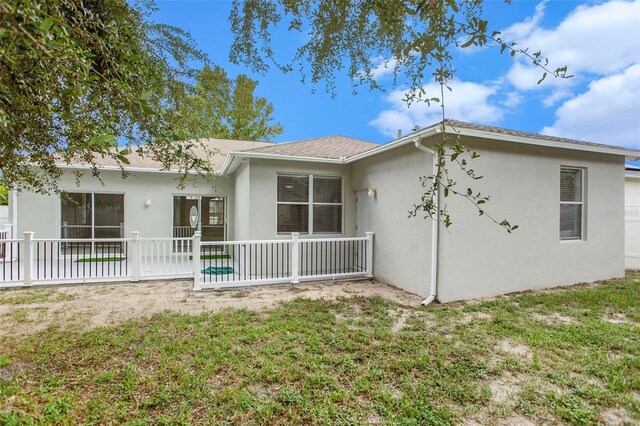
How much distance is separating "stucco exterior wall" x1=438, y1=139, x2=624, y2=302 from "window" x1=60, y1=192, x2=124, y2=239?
10206 millimetres

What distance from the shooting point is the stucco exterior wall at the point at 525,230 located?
6.11m

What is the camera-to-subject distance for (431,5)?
89.7 inches

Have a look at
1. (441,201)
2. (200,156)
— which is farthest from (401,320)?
(200,156)

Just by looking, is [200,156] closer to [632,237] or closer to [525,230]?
[525,230]

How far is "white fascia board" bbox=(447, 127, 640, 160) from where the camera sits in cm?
579

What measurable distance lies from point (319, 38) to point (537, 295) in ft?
20.3

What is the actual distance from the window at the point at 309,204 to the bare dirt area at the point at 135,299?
1763 millimetres

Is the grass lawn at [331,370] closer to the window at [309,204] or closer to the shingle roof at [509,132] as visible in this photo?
the shingle roof at [509,132]

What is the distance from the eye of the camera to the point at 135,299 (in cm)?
608

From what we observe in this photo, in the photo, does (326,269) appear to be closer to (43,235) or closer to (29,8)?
(29,8)

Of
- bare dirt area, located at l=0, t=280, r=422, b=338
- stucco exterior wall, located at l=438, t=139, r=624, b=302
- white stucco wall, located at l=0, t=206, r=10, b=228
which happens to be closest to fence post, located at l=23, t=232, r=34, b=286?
bare dirt area, located at l=0, t=280, r=422, b=338

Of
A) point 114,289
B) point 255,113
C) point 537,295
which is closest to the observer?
point 537,295

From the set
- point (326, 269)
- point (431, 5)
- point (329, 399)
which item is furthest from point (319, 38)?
point (326, 269)

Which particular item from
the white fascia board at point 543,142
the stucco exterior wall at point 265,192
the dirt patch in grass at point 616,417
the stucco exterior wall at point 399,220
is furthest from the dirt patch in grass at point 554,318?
the stucco exterior wall at point 265,192
